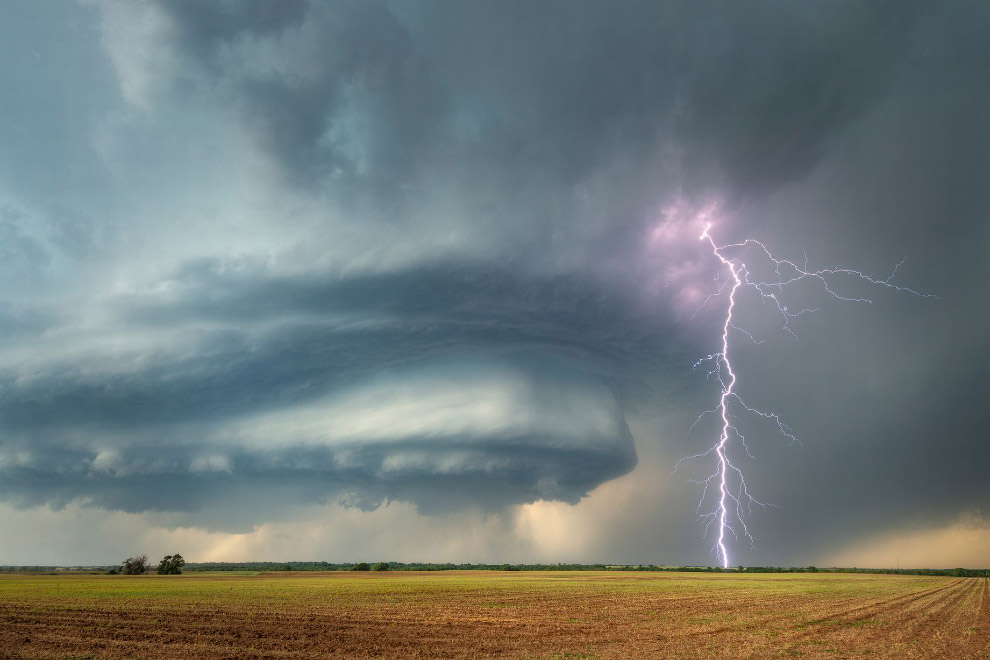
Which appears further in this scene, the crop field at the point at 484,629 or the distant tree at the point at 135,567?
the distant tree at the point at 135,567

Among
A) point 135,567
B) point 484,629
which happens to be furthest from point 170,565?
point 484,629

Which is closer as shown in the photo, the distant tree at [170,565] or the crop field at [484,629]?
the crop field at [484,629]

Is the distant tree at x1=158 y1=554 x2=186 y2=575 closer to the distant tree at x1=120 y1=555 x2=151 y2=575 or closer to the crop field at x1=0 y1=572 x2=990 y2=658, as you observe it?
the distant tree at x1=120 y1=555 x2=151 y2=575

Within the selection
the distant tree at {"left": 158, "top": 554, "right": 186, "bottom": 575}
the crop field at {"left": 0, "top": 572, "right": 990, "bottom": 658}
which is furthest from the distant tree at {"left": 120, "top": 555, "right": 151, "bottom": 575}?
the crop field at {"left": 0, "top": 572, "right": 990, "bottom": 658}

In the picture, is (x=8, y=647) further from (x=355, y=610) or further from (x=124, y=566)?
(x=124, y=566)

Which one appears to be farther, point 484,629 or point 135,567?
point 135,567

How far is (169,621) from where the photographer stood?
107 feet

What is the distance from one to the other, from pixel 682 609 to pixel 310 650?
92.6 ft

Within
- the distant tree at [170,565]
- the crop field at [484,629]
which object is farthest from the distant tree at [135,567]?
the crop field at [484,629]

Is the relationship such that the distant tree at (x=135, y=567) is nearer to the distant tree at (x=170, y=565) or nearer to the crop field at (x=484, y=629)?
the distant tree at (x=170, y=565)

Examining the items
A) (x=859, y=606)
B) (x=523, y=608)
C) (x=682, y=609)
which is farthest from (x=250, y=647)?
(x=859, y=606)

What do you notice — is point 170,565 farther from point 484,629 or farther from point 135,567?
point 484,629

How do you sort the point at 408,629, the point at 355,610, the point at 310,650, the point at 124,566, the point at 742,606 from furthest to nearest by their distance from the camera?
1. the point at 124,566
2. the point at 742,606
3. the point at 355,610
4. the point at 408,629
5. the point at 310,650

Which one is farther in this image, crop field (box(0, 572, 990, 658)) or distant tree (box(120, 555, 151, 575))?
distant tree (box(120, 555, 151, 575))
